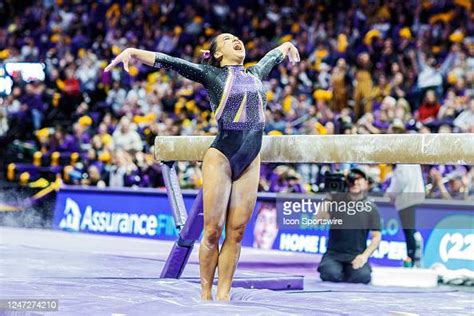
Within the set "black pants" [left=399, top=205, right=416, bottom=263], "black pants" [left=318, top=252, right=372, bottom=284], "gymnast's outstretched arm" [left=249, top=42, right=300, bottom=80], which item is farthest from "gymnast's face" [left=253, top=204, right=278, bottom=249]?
"gymnast's outstretched arm" [left=249, top=42, right=300, bottom=80]

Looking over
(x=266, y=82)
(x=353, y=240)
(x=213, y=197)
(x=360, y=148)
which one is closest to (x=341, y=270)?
(x=353, y=240)

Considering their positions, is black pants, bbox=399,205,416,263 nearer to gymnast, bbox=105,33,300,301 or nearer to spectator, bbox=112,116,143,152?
gymnast, bbox=105,33,300,301

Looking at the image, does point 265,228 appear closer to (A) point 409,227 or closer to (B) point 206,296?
(A) point 409,227

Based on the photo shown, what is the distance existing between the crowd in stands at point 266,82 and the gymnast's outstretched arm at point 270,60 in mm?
3595

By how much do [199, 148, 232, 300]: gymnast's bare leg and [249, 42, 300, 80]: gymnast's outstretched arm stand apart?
0.55 m

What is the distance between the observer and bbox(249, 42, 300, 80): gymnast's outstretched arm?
16.1ft

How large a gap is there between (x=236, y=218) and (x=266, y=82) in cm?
896

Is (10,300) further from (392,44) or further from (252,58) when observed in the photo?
(252,58)

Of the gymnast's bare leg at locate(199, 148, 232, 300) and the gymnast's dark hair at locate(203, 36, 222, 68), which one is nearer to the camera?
the gymnast's bare leg at locate(199, 148, 232, 300)

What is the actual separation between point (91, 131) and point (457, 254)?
25.8ft

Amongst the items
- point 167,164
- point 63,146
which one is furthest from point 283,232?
point 63,146

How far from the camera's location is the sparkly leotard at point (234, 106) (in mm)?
4652

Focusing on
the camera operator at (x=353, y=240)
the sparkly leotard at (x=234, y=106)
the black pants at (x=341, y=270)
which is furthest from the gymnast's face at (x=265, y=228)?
the sparkly leotard at (x=234, y=106)

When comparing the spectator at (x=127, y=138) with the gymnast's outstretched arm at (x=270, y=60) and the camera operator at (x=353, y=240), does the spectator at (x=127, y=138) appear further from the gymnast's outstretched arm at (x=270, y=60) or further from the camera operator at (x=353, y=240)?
the gymnast's outstretched arm at (x=270, y=60)
